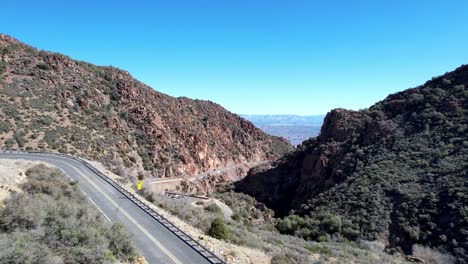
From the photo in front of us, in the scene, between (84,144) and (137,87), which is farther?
(137,87)

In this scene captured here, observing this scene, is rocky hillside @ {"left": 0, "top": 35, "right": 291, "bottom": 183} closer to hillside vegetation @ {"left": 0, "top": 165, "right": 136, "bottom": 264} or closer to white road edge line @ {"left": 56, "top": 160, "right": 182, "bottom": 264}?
white road edge line @ {"left": 56, "top": 160, "right": 182, "bottom": 264}

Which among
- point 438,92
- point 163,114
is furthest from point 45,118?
point 438,92

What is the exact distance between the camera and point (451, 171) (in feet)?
108

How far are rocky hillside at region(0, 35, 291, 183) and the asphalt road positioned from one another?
587 inches

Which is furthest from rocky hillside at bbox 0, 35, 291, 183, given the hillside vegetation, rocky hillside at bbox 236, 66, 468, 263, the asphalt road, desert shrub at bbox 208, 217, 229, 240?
the hillside vegetation

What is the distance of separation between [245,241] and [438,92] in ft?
139

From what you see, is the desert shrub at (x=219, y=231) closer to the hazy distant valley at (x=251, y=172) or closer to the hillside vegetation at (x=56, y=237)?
the hazy distant valley at (x=251, y=172)

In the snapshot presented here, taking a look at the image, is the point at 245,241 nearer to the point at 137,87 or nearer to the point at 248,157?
the point at 137,87

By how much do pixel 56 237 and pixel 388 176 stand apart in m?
34.3

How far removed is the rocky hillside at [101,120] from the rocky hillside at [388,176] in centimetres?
1983

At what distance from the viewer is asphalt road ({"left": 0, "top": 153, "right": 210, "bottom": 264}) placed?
14.6 meters

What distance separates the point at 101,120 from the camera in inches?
2409

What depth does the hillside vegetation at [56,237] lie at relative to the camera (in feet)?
27.9

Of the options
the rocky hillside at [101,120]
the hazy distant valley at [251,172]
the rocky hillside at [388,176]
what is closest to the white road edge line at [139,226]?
the hazy distant valley at [251,172]
